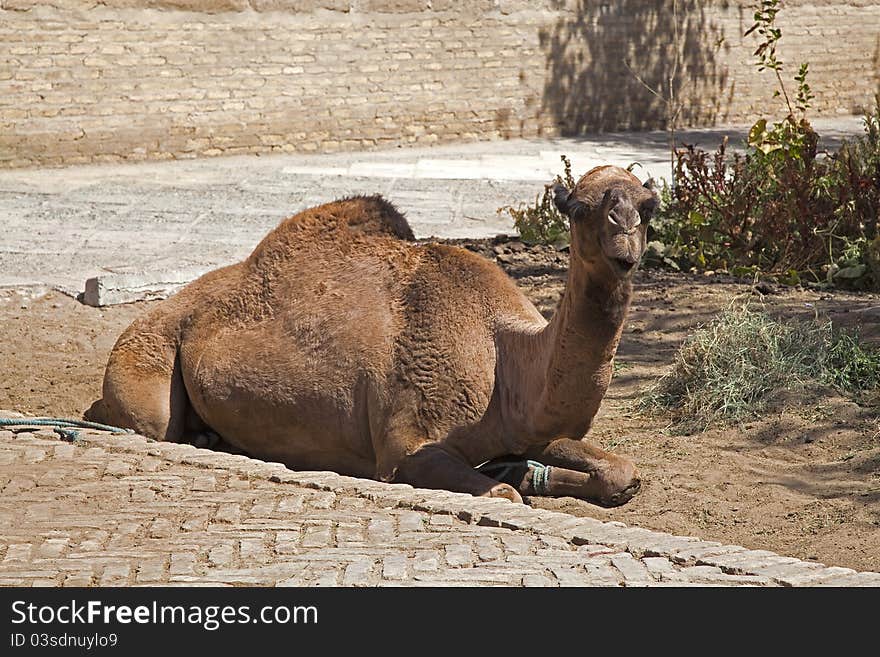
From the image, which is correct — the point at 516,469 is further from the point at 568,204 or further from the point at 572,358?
the point at 568,204

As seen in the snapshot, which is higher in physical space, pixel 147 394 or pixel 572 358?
pixel 572 358

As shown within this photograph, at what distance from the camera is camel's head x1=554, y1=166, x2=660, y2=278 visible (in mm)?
4797

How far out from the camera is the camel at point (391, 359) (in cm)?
536

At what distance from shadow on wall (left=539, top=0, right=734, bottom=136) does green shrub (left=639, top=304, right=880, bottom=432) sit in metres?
13.9

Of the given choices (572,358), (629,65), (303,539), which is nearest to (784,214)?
(572,358)

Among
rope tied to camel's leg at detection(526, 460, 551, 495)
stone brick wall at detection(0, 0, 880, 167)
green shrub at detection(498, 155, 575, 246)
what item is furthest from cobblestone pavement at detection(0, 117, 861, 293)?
rope tied to camel's leg at detection(526, 460, 551, 495)

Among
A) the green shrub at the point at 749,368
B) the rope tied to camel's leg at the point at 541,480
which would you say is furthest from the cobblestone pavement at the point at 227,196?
the rope tied to camel's leg at the point at 541,480

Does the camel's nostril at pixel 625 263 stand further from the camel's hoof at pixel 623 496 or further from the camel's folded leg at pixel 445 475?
the camel's hoof at pixel 623 496

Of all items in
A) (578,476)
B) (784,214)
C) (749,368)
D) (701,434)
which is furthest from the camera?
(784,214)

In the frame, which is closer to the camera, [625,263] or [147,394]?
[625,263]

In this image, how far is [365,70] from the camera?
64.3ft

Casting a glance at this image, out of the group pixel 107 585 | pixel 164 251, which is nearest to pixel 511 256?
pixel 164 251

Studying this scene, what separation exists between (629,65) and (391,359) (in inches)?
656

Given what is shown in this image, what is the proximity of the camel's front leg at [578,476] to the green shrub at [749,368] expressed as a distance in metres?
1.30
